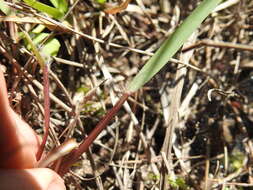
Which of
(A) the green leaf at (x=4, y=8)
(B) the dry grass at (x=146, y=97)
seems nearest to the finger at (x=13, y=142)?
(B) the dry grass at (x=146, y=97)

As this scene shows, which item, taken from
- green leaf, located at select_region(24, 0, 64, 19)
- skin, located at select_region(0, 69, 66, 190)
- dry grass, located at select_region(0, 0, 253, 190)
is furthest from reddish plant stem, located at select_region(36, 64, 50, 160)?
green leaf, located at select_region(24, 0, 64, 19)

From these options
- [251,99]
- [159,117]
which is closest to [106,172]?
[159,117]

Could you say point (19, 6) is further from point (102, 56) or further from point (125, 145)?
point (125, 145)

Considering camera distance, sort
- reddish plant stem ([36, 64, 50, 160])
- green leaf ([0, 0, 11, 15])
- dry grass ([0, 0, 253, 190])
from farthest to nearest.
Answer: dry grass ([0, 0, 253, 190]) → green leaf ([0, 0, 11, 15]) → reddish plant stem ([36, 64, 50, 160])

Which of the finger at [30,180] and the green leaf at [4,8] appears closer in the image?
the finger at [30,180]

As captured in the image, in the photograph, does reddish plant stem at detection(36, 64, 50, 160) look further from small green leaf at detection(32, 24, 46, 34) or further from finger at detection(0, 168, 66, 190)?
small green leaf at detection(32, 24, 46, 34)

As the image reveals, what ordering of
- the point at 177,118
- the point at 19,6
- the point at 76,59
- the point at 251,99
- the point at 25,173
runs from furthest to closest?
the point at 251,99 → the point at 76,59 → the point at 177,118 → the point at 19,6 → the point at 25,173

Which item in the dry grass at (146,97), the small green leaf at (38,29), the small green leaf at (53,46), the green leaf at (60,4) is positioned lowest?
the dry grass at (146,97)

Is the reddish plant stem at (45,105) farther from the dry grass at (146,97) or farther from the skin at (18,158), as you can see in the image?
the dry grass at (146,97)
